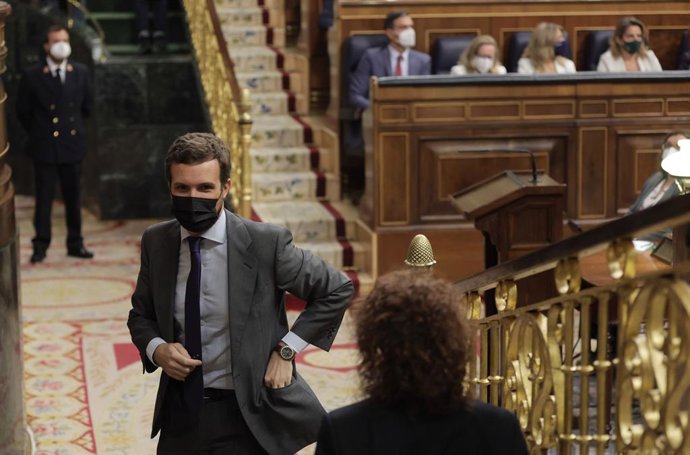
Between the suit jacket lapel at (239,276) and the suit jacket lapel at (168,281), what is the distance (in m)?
0.15

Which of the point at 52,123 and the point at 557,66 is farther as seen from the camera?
the point at 52,123

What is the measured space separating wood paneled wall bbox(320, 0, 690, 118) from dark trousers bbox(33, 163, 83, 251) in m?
2.02

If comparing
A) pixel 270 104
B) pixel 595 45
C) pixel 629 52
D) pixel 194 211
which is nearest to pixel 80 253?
pixel 270 104

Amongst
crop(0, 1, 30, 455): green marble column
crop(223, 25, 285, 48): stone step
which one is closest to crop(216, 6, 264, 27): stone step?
crop(223, 25, 285, 48): stone step

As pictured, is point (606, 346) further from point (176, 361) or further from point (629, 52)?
point (629, 52)

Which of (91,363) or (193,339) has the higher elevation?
(193,339)

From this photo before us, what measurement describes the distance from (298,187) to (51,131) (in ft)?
6.11

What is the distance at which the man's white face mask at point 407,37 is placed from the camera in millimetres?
9414

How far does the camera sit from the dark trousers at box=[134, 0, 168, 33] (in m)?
12.3

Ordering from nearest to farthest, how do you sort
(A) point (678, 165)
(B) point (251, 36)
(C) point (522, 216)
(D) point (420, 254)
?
(A) point (678, 165) < (D) point (420, 254) < (C) point (522, 216) < (B) point (251, 36)

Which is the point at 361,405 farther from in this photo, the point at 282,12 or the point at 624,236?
the point at 282,12

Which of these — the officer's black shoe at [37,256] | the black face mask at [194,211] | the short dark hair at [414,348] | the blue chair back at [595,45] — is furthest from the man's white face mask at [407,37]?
the short dark hair at [414,348]

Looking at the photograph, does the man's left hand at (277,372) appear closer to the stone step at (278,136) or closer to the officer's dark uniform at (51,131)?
the officer's dark uniform at (51,131)

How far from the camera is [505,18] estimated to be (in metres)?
10.2
